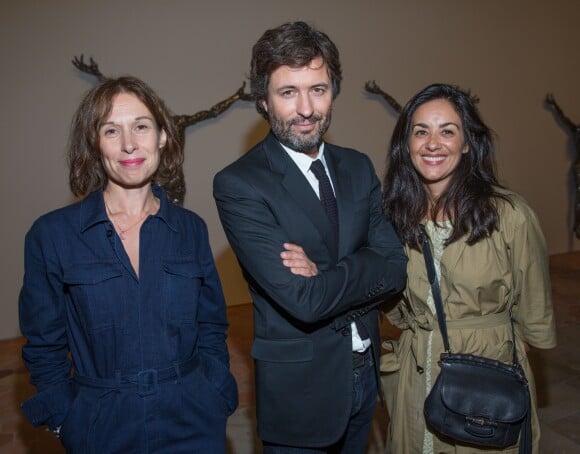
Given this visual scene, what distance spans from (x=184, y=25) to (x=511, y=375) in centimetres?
446

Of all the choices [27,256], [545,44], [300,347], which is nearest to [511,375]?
[300,347]

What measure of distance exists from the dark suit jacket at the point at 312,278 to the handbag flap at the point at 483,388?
37cm

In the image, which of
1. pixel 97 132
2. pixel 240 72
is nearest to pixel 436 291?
pixel 97 132

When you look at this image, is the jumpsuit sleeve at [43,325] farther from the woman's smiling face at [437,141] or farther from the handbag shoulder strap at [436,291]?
the woman's smiling face at [437,141]

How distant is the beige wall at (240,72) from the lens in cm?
475

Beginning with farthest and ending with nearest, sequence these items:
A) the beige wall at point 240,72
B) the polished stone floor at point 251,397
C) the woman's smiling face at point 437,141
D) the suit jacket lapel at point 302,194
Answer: the beige wall at point 240,72 < the polished stone floor at point 251,397 < the woman's smiling face at point 437,141 < the suit jacket lapel at point 302,194

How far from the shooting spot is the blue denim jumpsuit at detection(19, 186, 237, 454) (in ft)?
5.24

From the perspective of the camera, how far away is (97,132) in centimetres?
167

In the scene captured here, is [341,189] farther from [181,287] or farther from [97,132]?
[97,132]

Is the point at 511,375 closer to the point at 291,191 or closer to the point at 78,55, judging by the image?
the point at 291,191

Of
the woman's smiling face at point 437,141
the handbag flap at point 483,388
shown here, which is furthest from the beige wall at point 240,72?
the handbag flap at point 483,388

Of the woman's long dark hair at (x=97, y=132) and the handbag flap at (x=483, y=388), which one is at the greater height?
the woman's long dark hair at (x=97, y=132)

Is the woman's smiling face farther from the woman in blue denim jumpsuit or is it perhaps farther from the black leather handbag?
the woman in blue denim jumpsuit

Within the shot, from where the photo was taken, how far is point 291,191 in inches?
72.1
